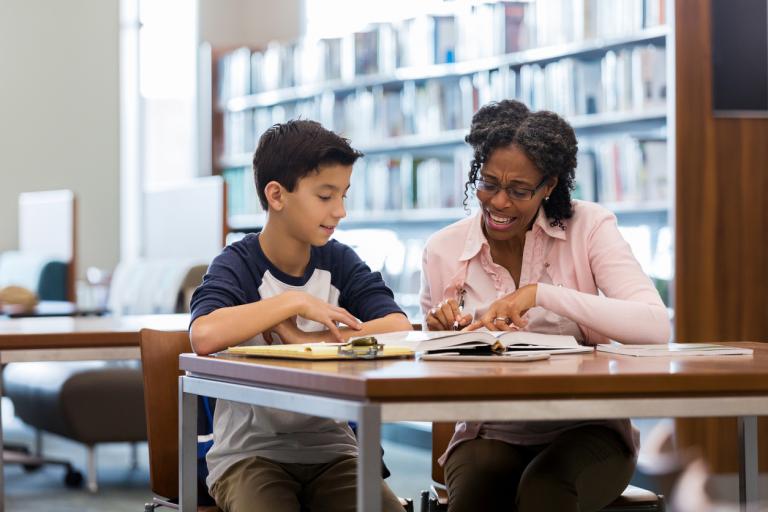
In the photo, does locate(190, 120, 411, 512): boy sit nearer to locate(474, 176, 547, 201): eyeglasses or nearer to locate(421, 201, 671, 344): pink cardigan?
locate(421, 201, 671, 344): pink cardigan

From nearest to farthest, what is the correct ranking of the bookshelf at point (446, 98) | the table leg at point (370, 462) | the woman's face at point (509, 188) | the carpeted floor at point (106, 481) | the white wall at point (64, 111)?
1. the table leg at point (370, 462)
2. the woman's face at point (509, 188)
3. the carpeted floor at point (106, 481)
4. the bookshelf at point (446, 98)
5. the white wall at point (64, 111)

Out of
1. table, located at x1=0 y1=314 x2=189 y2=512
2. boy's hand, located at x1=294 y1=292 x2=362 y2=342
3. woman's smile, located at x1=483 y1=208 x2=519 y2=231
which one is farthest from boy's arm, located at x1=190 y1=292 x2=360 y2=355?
table, located at x1=0 y1=314 x2=189 y2=512

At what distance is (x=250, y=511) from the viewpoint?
66.7 inches

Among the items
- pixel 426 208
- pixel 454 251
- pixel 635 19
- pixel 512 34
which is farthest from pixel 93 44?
pixel 454 251

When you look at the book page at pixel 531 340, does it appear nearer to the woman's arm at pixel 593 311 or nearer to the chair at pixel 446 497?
the woman's arm at pixel 593 311

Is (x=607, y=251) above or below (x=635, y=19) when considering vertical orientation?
below

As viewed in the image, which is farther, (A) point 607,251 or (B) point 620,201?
(B) point 620,201

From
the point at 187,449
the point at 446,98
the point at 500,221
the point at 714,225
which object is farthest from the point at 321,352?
the point at 446,98

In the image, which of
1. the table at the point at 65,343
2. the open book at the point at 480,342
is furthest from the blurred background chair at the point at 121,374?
the open book at the point at 480,342

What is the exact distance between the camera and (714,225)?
157 inches

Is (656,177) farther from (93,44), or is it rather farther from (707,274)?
(93,44)

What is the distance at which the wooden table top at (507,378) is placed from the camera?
127 cm

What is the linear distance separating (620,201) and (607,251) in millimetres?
2370

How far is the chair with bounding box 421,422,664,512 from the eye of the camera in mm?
1885
